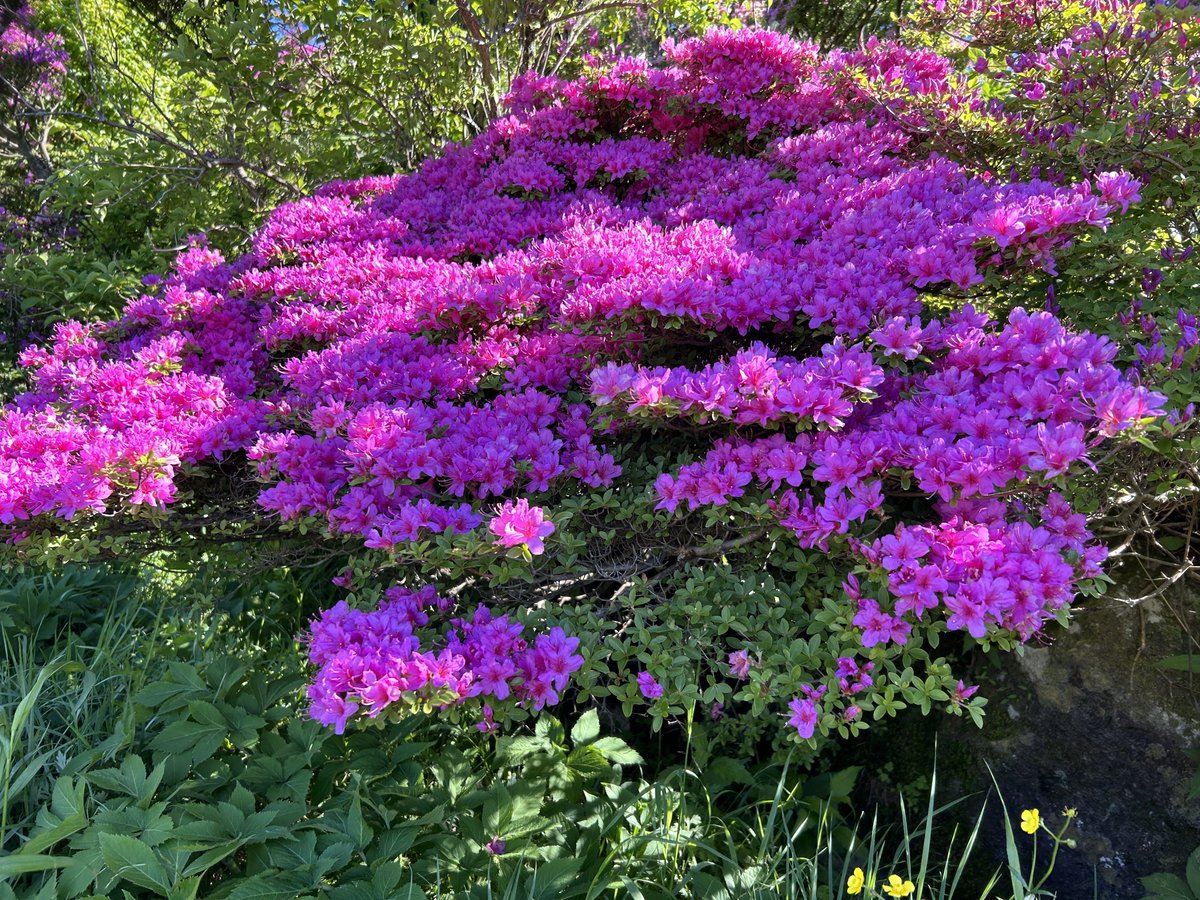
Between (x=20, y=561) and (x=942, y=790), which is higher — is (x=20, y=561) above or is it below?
above

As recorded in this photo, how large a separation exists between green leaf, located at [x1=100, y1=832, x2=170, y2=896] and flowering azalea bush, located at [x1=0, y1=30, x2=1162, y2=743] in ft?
1.55

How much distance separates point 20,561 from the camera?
2201 millimetres

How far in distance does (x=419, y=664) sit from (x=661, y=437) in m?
1.10

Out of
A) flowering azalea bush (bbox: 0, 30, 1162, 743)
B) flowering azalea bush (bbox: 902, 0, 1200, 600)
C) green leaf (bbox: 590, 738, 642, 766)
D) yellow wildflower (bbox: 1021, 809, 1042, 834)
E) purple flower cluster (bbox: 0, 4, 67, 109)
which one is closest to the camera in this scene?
yellow wildflower (bbox: 1021, 809, 1042, 834)

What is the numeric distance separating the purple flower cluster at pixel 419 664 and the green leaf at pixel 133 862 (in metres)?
0.40

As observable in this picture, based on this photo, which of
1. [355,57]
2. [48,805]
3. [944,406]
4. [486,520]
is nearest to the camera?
[944,406]

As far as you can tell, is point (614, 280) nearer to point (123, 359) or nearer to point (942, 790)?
point (942, 790)

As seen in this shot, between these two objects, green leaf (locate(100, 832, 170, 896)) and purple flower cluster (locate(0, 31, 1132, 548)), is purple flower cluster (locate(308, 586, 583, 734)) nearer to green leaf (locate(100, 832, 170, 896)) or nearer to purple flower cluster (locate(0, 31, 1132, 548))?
purple flower cluster (locate(0, 31, 1132, 548))

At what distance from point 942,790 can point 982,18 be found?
9.07ft

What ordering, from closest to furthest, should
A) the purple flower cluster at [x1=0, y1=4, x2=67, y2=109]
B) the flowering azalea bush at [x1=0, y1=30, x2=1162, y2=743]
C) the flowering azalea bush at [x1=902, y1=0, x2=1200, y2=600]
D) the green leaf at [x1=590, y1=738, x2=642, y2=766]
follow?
the flowering azalea bush at [x1=0, y1=30, x2=1162, y2=743], the flowering azalea bush at [x1=902, y1=0, x2=1200, y2=600], the green leaf at [x1=590, y1=738, x2=642, y2=766], the purple flower cluster at [x1=0, y1=4, x2=67, y2=109]

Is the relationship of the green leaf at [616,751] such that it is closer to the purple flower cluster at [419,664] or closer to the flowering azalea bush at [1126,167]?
the purple flower cluster at [419,664]

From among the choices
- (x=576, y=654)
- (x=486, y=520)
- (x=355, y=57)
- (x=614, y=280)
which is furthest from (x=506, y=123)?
(x=576, y=654)

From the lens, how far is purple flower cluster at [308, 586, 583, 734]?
4.76 feet

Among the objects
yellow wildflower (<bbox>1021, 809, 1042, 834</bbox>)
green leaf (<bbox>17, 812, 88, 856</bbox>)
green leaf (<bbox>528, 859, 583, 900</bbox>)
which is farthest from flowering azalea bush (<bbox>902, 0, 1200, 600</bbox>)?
green leaf (<bbox>17, 812, 88, 856</bbox>)
